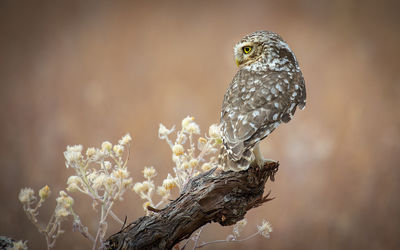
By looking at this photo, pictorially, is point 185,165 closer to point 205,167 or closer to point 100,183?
point 205,167

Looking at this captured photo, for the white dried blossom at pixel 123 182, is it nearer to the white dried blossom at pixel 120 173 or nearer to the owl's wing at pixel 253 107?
the white dried blossom at pixel 120 173

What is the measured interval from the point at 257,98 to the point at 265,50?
0.24 m

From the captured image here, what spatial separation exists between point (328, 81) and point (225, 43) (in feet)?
2.26

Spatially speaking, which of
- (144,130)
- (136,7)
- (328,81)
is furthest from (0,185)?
(328,81)

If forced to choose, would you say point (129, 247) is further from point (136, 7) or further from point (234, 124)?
point (136, 7)

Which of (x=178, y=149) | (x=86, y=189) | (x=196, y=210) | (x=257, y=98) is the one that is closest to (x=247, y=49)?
(x=257, y=98)

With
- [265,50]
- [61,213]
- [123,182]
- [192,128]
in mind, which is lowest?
[61,213]

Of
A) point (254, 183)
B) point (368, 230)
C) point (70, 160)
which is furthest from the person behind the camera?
point (368, 230)

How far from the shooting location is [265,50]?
1.49 metres

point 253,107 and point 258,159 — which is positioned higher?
point 253,107

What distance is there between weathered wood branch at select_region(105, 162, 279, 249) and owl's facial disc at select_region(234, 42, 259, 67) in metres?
0.42

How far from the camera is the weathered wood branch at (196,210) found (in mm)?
1249

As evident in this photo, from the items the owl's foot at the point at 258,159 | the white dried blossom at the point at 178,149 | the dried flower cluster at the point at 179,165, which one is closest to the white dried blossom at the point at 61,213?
the dried flower cluster at the point at 179,165

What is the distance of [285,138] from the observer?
8.41ft
